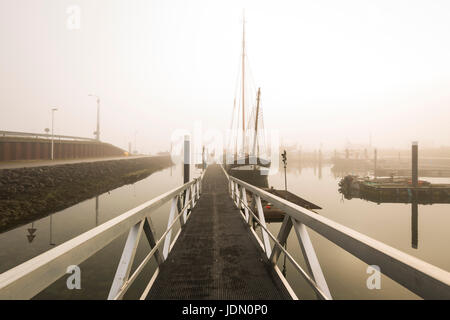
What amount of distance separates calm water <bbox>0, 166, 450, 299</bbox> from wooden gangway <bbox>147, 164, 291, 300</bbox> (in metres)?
5.48

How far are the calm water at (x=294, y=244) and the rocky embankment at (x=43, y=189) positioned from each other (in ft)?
3.52

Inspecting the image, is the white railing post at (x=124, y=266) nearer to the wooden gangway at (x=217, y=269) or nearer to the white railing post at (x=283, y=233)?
the wooden gangway at (x=217, y=269)

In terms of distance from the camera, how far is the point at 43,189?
19203 mm

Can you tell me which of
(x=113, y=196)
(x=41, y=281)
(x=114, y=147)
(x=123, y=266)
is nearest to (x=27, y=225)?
(x=113, y=196)

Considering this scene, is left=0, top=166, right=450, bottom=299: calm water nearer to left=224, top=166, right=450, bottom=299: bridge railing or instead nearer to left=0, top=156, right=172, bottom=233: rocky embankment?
left=0, top=156, right=172, bottom=233: rocky embankment

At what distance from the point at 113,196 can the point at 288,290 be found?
26.7 metres

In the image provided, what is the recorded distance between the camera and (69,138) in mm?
42781

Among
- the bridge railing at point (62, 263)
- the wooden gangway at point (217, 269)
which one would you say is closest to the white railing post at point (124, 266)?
the bridge railing at point (62, 263)

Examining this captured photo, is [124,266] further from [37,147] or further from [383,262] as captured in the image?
[37,147]

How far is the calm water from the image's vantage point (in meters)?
9.98

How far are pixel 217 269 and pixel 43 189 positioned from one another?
21.8 meters

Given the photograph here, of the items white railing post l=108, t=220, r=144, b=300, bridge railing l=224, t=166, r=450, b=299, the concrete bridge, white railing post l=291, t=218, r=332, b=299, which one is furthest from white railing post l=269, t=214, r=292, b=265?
the concrete bridge
